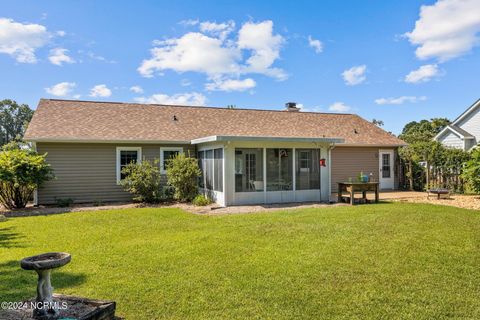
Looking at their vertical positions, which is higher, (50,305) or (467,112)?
(467,112)

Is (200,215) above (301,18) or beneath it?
beneath

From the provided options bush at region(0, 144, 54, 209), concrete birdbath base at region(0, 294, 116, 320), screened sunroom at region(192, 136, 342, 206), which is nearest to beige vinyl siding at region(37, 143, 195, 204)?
bush at region(0, 144, 54, 209)

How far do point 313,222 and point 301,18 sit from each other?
414 inches

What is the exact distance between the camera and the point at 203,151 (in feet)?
45.9

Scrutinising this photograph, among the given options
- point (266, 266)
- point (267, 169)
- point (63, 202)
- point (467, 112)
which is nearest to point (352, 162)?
point (267, 169)

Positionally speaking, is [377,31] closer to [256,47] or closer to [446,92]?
[256,47]

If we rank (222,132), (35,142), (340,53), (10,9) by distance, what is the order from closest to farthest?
1. (10,9)
2. (35,142)
3. (222,132)
4. (340,53)

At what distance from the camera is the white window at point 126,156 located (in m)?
13.7

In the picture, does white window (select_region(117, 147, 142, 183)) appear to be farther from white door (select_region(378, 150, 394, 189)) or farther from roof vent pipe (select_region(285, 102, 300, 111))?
white door (select_region(378, 150, 394, 189))

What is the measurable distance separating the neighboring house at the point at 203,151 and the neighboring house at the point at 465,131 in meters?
7.09

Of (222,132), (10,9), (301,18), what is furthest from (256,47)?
(10,9)

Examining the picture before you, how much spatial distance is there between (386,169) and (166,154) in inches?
476

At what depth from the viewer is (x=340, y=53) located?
17.5m

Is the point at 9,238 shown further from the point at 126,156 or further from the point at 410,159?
the point at 410,159
